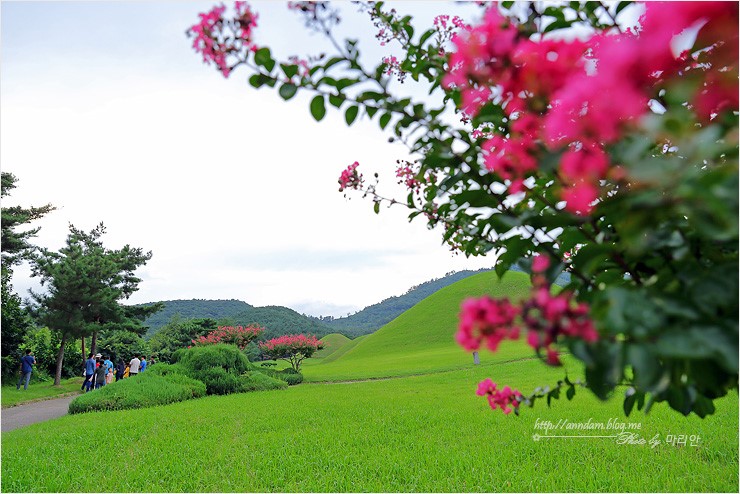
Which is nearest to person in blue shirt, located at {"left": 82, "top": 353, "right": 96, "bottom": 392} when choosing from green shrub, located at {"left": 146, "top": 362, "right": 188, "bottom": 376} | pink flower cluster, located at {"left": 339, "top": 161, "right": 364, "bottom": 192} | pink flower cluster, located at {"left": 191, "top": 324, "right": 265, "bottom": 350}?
green shrub, located at {"left": 146, "top": 362, "right": 188, "bottom": 376}

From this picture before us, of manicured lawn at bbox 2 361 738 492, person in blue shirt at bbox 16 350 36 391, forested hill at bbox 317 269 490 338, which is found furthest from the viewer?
forested hill at bbox 317 269 490 338

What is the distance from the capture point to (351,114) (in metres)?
1.33

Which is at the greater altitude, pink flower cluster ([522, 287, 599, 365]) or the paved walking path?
pink flower cluster ([522, 287, 599, 365])

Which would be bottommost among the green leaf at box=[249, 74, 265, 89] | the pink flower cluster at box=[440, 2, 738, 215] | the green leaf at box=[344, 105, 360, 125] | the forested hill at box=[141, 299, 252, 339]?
the pink flower cluster at box=[440, 2, 738, 215]

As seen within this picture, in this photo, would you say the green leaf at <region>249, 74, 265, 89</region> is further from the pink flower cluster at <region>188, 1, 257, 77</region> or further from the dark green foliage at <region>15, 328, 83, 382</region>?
the dark green foliage at <region>15, 328, 83, 382</region>

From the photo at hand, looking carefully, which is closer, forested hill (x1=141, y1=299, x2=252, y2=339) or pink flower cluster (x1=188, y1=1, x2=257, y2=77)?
pink flower cluster (x1=188, y1=1, x2=257, y2=77)

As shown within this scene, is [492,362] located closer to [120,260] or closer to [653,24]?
[120,260]

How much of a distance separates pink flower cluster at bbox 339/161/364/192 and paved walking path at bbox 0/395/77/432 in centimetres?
887

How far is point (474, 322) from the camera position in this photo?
66cm

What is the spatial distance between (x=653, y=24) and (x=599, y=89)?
157 millimetres

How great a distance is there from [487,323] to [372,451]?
4567mm

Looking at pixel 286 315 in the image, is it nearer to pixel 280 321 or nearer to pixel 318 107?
pixel 280 321

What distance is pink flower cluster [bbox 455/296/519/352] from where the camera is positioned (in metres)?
0.65

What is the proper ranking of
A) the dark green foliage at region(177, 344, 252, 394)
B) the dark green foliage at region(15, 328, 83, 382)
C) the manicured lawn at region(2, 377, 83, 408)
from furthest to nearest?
the dark green foliage at region(15, 328, 83, 382), the manicured lawn at region(2, 377, 83, 408), the dark green foliage at region(177, 344, 252, 394)
